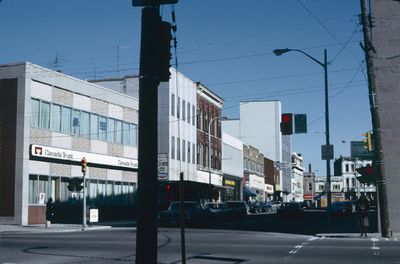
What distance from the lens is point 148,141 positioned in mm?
7934

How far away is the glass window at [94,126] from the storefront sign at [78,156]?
5.23 feet

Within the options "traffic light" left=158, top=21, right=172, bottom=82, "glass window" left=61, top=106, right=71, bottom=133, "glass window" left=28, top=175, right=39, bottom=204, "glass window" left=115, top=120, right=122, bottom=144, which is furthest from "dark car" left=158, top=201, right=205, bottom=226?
"traffic light" left=158, top=21, right=172, bottom=82

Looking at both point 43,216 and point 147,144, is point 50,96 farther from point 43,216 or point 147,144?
point 147,144

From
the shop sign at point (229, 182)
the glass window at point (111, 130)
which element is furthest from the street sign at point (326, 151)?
the shop sign at point (229, 182)

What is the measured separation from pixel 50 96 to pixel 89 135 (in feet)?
19.0

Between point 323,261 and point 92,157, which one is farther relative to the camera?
point 92,157

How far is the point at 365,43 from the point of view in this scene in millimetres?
25203

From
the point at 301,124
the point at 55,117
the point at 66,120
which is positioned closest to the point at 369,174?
the point at 301,124

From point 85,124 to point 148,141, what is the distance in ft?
120

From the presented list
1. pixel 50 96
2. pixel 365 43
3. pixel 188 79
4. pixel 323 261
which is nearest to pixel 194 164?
pixel 188 79

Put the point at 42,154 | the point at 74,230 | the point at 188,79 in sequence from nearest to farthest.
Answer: the point at 74,230 → the point at 42,154 → the point at 188,79

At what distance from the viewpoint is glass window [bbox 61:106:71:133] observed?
134 ft

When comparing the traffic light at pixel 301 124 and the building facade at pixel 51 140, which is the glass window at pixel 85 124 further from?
the traffic light at pixel 301 124

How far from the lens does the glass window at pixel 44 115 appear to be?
1515 inches
